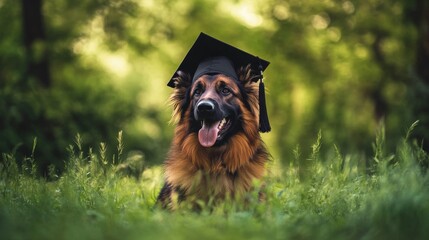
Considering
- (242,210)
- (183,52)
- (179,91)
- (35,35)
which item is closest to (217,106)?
(179,91)

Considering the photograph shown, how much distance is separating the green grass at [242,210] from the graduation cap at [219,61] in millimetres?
680

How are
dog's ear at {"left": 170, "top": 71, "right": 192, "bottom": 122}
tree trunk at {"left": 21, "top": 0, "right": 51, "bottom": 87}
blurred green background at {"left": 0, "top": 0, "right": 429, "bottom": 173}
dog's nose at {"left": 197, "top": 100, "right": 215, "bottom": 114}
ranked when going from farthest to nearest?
tree trunk at {"left": 21, "top": 0, "right": 51, "bottom": 87}, blurred green background at {"left": 0, "top": 0, "right": 429, "bottom": 173}, dog's ear at {"left": 170, "top": 71, "right": 192, "bottom": 122}, dog's nose at {"left": 197, "top": 100, "right": 215, "bottom": 114}

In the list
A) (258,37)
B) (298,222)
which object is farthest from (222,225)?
(258,37)

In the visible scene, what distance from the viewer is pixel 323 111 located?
20359 mm

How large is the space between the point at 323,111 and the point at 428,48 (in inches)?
331

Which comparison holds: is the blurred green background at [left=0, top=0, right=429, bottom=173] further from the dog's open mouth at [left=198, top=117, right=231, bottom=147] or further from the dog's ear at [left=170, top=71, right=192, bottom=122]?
the dog's open mouth at [left=198, top=117, right=231, bottom=147]

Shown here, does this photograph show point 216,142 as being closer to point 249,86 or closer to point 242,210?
point 249,86

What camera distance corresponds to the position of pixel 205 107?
4684mm

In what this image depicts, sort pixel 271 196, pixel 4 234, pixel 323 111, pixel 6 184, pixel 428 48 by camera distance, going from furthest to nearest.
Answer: pixel 323 111 < pixel 428 48 < pixel 6 184 < pixel 271 196 < pixel 4 234

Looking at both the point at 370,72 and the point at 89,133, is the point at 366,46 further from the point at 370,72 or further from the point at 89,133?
the point at 89,133

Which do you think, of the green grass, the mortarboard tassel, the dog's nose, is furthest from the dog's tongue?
the green grass

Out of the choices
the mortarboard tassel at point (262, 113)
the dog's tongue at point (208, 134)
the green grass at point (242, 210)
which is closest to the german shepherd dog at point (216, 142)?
the dog's tongue at point (208, 134)

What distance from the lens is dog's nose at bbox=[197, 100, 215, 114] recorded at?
15.3ft

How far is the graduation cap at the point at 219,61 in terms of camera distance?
16.6 feet
